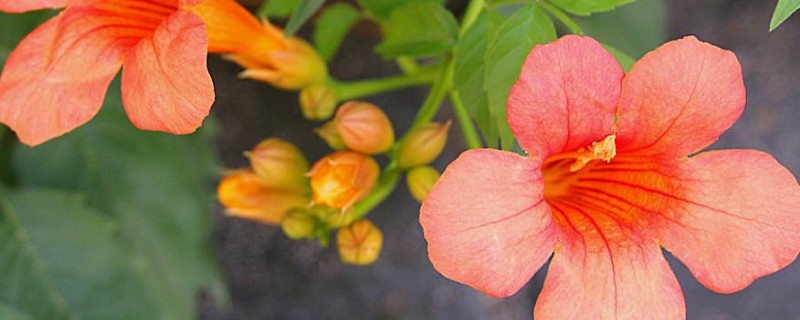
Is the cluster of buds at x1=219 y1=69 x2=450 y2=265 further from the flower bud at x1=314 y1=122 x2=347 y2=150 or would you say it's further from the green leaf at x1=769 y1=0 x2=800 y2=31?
the green leaf at x1=769 y1=0 x2=800 y2=31

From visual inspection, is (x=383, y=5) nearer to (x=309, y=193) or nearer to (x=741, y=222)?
(x=309, y=193)

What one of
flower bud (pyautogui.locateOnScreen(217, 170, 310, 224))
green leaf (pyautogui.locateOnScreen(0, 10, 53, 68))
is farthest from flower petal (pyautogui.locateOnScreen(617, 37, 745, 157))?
green leaf (pyautogui.locateOnScreen(0, 10, 53, 68))

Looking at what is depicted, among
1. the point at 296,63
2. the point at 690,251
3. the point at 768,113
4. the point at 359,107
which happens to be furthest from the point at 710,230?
the point at 768,113

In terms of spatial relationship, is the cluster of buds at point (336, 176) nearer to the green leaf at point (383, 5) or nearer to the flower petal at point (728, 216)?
the green leaf at point (383, 5)

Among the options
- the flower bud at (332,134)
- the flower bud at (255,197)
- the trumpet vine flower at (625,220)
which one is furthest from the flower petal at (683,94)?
the flower bud at (255,197)

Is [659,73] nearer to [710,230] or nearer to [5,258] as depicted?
[710,230]

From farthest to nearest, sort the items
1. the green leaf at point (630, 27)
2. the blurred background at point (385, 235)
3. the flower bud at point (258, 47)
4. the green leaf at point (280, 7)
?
the blurred background at point (385, 235), the green leaf at point (630, 27), the green leaf at point (280, 7), the flower bud at point (258, 47)

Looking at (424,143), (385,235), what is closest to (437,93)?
(424,143)
